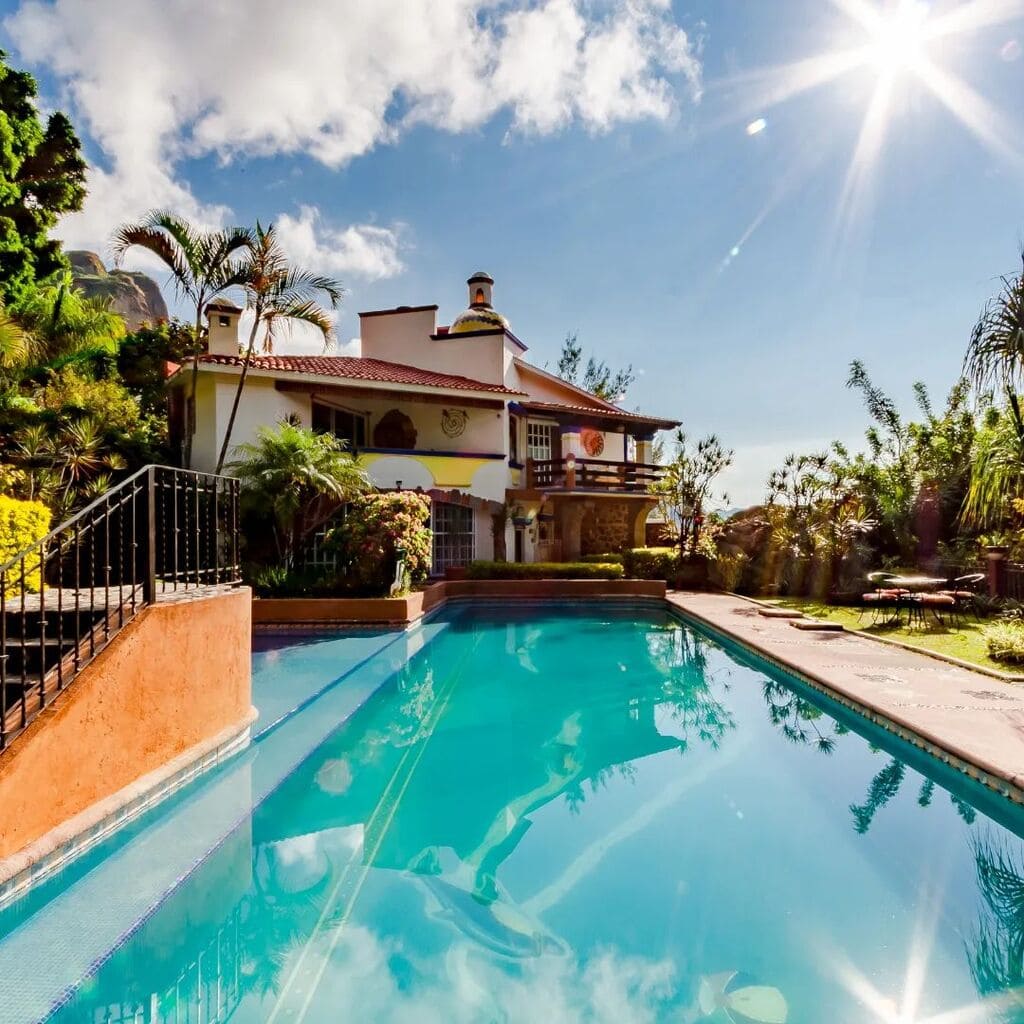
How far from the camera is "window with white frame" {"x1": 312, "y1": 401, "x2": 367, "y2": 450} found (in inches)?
812

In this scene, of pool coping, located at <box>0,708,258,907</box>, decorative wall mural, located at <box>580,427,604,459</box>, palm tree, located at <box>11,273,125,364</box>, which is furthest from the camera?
decorative wall mural, located at <box>580,427,604,459</box>

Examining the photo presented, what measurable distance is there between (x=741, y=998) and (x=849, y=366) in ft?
108

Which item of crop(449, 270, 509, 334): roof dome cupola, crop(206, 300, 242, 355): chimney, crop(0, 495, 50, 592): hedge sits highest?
crop(449, 270, 509, 334): roof dome cupola

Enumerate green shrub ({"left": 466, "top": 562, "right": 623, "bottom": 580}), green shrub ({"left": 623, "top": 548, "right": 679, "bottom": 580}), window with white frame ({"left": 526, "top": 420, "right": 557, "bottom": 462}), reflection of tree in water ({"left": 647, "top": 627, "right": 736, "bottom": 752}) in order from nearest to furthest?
reflection of tree in water ({"left": 647, "top": 627, "right": 736, "bottom": 752})
green shrub ({"left": 466, "top": 562, "right": 623, "bottom": 580})
green shrub ({"left": 623, "top": 548, "right": 679, "bottom": 580})
window with white frame ({"left": 526, "top": 420, "right": 557, "bottom": 462})

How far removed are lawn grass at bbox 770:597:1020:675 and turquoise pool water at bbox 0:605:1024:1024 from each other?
12.3ft

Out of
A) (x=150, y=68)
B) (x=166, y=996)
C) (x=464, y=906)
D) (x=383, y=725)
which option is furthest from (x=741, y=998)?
(x=150, y=68)

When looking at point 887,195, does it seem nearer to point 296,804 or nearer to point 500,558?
point 500,558

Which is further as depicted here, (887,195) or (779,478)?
(779,478)

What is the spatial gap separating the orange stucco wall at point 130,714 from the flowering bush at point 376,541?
314 inches

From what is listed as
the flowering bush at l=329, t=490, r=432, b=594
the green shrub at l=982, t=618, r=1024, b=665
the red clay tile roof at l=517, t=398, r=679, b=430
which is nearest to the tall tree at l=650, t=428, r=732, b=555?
the red clay tile roof at l=517, t=398, r=679, b=430

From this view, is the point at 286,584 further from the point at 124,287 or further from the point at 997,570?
the point at 124,287

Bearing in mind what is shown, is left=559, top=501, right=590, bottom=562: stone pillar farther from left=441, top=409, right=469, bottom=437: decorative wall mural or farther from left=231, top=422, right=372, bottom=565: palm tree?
left=231, top=422, right=372, bottom=565: palm tree

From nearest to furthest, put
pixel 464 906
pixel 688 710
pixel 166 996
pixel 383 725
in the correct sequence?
pixel 166 996 → pixel 464 906 → pixel 383 725 → pixel 688 710

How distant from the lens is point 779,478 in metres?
23.3
